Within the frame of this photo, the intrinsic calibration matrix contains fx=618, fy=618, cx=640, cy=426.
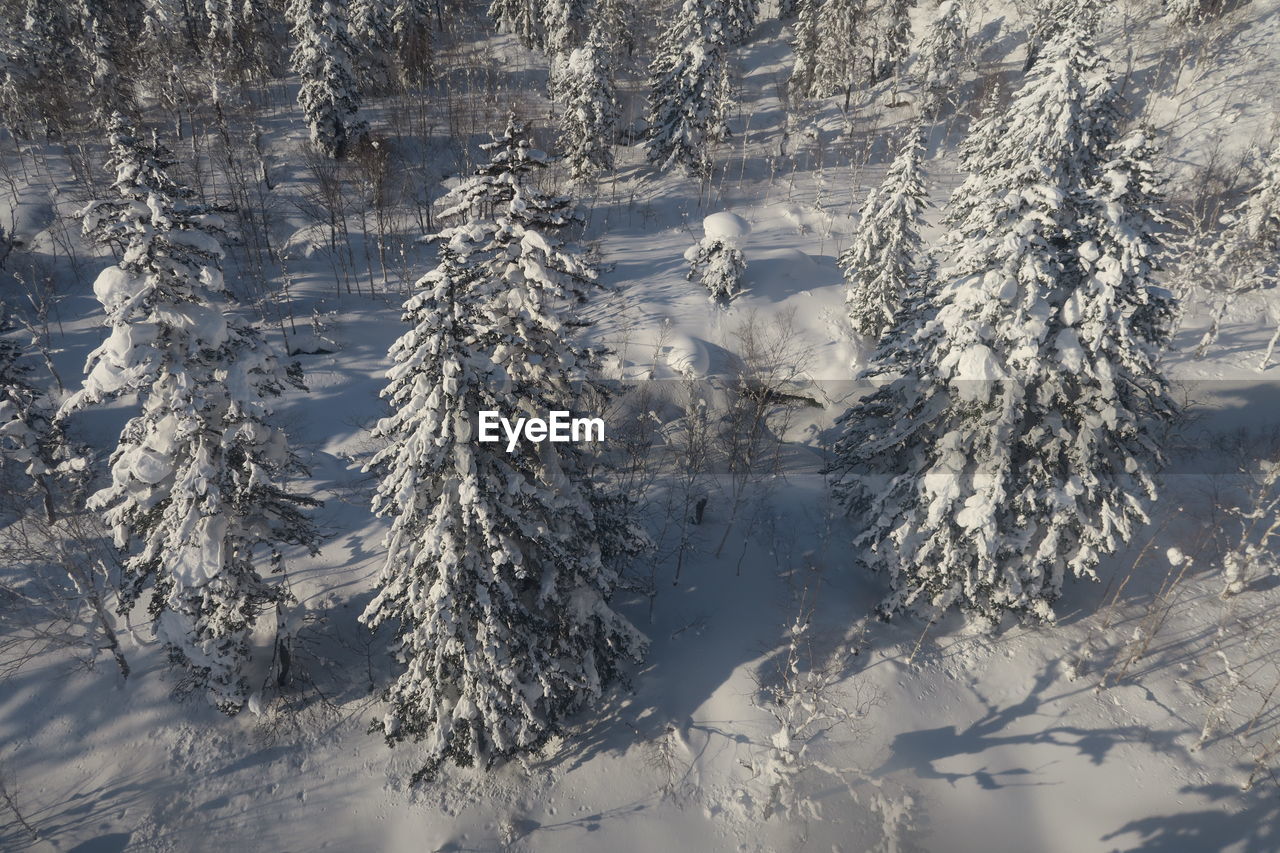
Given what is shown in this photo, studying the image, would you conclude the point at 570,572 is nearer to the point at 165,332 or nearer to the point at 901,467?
the point at 165,332

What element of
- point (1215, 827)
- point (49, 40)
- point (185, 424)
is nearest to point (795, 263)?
point (1215, 827)

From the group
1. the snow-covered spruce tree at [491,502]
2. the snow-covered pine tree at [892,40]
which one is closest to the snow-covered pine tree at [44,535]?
the snow-covered spruce tree at [491,502]

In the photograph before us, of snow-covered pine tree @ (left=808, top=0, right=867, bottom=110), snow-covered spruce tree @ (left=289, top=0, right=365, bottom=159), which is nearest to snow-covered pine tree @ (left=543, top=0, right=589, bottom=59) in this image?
snow-covered spruce tree @ (left=289, top=0, right=365, bottom=159)

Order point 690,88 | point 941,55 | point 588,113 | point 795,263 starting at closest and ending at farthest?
point 795,263 < point 588,113 < point 690,88 < point 941,55

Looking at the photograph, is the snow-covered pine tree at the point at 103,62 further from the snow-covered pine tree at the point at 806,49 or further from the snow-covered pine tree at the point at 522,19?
the snow-covered pine tree at the point at 806,49

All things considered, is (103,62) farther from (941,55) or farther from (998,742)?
(998,742)

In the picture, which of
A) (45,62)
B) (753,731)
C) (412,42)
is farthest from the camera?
(412,42)
